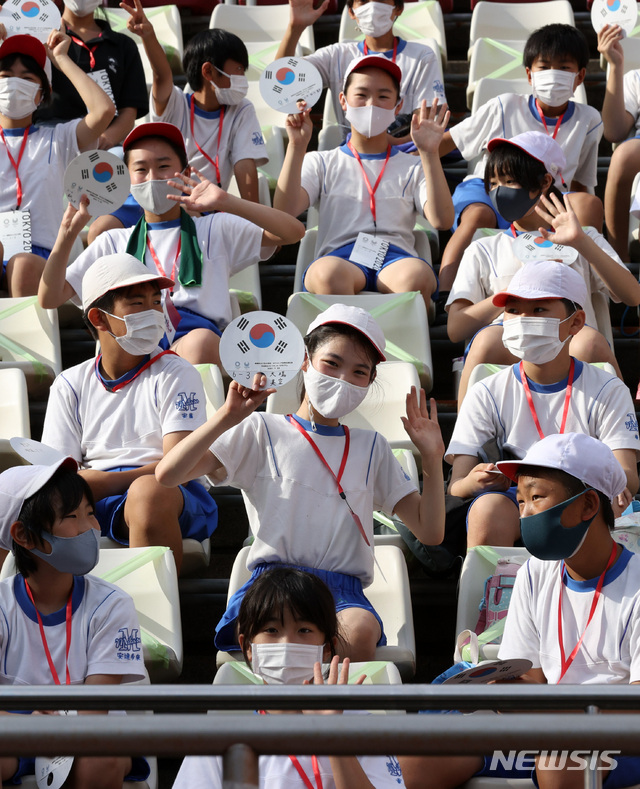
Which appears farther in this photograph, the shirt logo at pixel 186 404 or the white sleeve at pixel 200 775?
the shirt logo at pixel 186 404

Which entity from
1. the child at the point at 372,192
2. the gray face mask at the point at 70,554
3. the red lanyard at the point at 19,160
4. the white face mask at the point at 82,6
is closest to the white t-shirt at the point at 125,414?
the gray face mask at the point at 70,554

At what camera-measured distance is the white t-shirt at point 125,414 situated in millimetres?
3666

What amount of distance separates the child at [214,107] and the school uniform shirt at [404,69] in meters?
0.61

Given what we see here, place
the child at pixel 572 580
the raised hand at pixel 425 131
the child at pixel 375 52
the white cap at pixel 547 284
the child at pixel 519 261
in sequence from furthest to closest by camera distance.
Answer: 1. the child at pixel 375 52
2. the raised hand at pixel 425 131
3. the child at pixel 519 261
4. the white cap at pixel 547 284
5. the child at pixel 572 580

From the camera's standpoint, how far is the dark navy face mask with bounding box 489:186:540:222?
4645 mm

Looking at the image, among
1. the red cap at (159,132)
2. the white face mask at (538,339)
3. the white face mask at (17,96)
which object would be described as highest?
the white face mask at (17,96)

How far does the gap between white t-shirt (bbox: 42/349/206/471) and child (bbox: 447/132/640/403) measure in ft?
3.39

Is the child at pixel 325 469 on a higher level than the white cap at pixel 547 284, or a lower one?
lower

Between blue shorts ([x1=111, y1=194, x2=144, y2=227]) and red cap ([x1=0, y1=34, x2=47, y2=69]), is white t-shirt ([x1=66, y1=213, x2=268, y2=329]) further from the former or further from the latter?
red cap ([x1=0, y1=34, x2=47, y2=69])

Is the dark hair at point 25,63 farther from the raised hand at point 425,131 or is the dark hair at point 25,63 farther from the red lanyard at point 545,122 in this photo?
the red lanyard at point 545,122

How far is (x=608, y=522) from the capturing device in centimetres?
282

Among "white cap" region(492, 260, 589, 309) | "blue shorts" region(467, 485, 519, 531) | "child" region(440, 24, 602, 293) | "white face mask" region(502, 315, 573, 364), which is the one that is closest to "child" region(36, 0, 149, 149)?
"child" region(440, 24, 602, 293)

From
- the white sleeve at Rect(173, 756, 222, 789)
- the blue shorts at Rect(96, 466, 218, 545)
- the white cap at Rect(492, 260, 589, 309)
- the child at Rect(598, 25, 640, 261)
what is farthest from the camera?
the child at Rect(598, 25, 640, 261)

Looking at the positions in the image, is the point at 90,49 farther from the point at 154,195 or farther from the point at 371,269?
the point at 371,269
